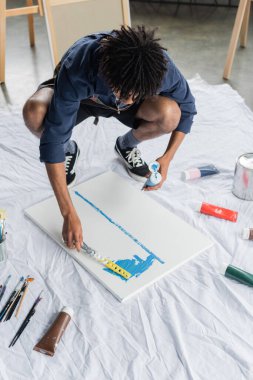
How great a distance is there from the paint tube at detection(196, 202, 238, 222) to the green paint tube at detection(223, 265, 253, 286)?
272mm

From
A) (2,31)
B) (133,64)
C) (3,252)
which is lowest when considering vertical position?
(3,252)

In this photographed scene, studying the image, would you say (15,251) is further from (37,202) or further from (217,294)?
(217,294)

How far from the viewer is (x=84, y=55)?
135 centimetres

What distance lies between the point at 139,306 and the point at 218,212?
520mm

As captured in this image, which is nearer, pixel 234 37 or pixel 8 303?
pixel 8 303

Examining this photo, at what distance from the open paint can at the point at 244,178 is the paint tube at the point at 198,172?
5.7 inches

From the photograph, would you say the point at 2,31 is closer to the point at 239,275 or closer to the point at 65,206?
the point at 65,206

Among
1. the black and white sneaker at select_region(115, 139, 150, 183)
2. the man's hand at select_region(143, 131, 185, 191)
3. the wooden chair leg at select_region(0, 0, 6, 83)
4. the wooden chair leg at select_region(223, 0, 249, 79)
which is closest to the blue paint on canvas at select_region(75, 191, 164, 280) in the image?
the man's hand at select_region(143, 131, 185, 191)

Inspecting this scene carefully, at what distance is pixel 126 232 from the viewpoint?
1.63 metres

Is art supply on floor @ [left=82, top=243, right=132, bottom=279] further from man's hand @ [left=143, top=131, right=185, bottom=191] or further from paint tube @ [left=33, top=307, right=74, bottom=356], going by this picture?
man's hand @ [left=143, top=131, right=185, bottom=191]

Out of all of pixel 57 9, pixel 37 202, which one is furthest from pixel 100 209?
pixel 57 9

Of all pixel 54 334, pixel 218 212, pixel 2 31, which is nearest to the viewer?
pixel 54 334

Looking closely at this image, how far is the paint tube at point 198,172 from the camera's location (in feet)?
6.29

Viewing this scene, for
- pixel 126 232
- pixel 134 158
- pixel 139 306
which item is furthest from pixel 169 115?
pixel 139 306
